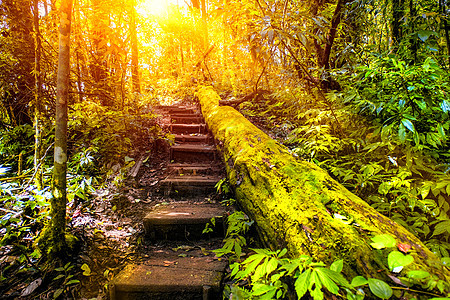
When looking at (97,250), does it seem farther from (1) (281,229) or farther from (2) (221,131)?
(2) (221,131)

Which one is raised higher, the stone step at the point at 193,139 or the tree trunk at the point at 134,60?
the tree trunk at the point at 134,60

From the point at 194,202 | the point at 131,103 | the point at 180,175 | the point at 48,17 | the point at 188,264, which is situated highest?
the point at 48,17

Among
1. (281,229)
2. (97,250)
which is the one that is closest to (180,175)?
(97,250)

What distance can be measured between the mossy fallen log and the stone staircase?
516 mm

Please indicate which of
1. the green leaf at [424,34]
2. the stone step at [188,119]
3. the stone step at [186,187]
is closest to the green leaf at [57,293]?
the stone step at [186,187]

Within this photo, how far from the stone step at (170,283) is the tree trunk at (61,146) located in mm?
631

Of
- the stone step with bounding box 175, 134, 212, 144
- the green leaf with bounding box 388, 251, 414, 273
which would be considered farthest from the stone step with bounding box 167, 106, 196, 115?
the green leaf with bounding box 388, 251, 414, 273

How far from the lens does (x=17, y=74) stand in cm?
310

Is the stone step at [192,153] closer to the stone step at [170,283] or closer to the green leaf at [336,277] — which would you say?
the stone step at [170,283]

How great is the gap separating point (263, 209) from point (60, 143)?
190 centimetres

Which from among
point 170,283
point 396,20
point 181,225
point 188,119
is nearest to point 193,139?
point 188,119

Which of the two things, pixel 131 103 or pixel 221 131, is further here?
pixel 131 103

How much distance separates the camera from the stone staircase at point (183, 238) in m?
1.67

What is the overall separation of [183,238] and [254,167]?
1.12m
